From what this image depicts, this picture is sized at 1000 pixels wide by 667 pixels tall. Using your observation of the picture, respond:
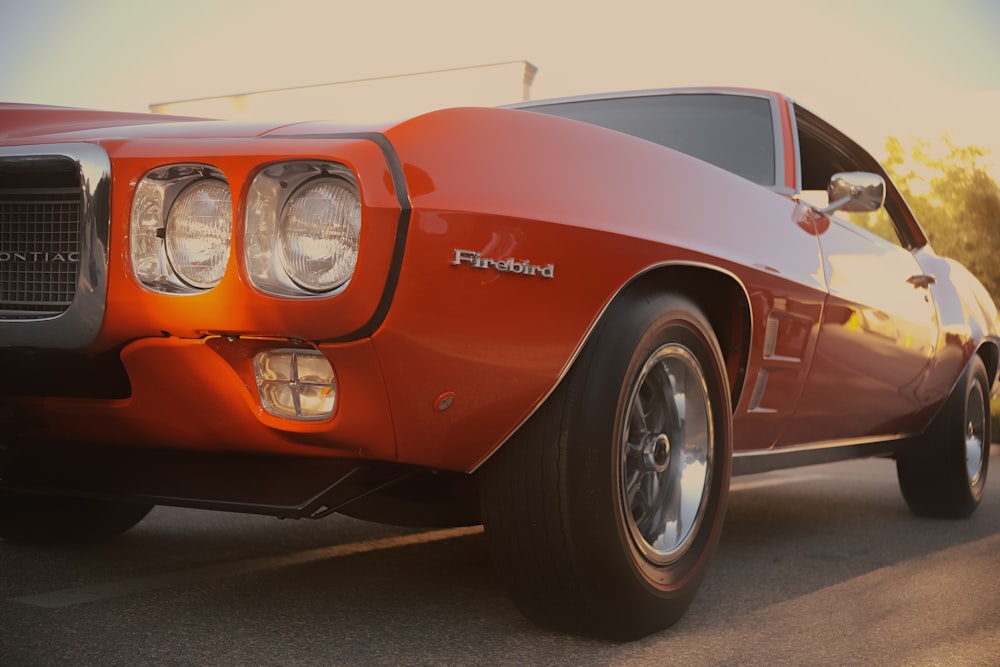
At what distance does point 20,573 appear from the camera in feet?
9.77

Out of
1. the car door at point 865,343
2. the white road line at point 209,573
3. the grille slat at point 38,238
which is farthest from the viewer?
the car door at point 865,343

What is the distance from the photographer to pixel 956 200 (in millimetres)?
27297

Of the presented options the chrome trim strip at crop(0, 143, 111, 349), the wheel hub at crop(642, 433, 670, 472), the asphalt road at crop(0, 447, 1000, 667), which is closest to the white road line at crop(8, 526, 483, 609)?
the asphalt road at crop(0, 447, 1000, 667)

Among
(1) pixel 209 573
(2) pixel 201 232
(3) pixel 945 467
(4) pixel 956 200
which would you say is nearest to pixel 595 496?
(2) pixel 201 232

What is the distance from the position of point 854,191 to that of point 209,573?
228 cm

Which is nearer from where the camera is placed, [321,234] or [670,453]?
[321,234]

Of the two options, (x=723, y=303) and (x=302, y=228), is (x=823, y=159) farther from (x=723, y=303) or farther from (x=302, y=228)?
(x=302, y=228)

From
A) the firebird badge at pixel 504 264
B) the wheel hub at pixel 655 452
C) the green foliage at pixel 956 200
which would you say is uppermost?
the firebird badge at pixel 504 264

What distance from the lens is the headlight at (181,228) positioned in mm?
2217

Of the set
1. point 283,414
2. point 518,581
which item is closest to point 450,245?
point 283,414

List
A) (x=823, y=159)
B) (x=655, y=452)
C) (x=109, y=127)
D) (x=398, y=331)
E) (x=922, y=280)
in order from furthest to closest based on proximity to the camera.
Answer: (x=922, y=280) → (x=823, y=159) → (x=655, y=452) → (x=109, y=127) → (x=398, y=331)

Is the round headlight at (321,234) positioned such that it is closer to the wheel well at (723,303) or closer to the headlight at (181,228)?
the headlight at (181,228)

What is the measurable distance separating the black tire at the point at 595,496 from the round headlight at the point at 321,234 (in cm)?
55

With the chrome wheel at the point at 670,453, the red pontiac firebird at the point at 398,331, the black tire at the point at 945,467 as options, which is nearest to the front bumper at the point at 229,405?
the red pontiac firebird at the point at 398,331
